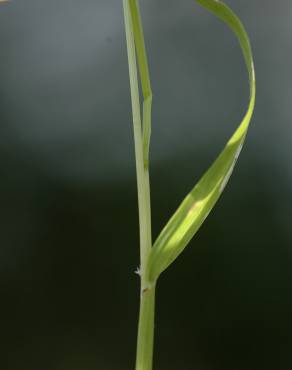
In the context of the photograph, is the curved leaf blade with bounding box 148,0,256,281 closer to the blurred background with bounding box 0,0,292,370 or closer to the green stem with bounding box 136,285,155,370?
the green stem with bounding box 136,285,155,370

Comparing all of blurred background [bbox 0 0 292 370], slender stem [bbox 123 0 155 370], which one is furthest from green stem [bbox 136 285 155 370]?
blurred background [bbox 0 0 292 370]

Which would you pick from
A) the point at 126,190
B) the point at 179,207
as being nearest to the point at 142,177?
the point at 179,207

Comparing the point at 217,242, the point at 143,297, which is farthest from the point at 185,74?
the point at 143,297

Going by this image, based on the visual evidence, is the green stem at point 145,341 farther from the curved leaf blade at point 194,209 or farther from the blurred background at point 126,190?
the blurred background at point 126,190

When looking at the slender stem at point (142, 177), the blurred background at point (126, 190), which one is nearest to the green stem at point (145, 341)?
the slender stem at point (142, 177)

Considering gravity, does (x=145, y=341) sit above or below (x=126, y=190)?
above

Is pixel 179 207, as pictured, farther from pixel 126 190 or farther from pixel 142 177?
pixel 126 190
